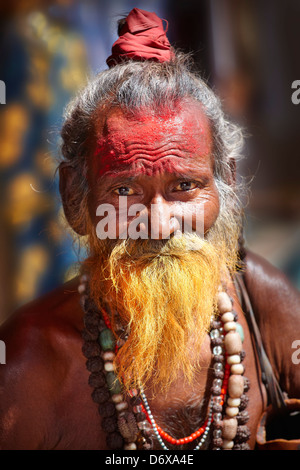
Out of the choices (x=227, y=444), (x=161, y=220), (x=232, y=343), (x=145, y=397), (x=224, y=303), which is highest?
(x=161, y=220)

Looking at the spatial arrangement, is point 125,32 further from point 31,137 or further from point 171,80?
point 31,137

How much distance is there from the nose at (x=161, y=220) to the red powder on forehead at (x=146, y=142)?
98 mm

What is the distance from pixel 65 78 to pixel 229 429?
1.54 metres

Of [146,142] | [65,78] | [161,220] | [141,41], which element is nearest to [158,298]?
[161,220]

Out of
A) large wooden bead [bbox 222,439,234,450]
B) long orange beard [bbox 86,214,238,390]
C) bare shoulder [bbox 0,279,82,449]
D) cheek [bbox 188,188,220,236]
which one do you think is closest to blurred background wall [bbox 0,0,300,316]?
bare shoulder [bbox 0,279,82,449]

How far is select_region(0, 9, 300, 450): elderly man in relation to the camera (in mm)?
1346

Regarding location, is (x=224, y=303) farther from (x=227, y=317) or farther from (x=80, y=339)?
(x=80, y=339)

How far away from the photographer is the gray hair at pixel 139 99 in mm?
1366

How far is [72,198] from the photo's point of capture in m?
1.56

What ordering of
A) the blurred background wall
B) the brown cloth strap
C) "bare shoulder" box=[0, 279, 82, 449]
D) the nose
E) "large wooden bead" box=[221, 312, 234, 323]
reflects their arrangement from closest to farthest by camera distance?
the nose, "bare shoulder" box=[0, 279, 82, 449], "large wooden bead" box=[221, 312, 234, 323], the brown cloth strap, the blurred background wall

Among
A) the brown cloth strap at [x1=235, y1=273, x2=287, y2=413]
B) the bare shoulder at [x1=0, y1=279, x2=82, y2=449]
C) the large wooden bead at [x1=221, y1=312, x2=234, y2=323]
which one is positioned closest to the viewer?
the bare shoulder at [x1=0, y1=279, x2=82, y2=449]

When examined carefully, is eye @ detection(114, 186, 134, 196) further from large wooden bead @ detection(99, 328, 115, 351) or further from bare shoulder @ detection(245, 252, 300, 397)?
bare shoulder @ detection(245, 252, 300, 397)
